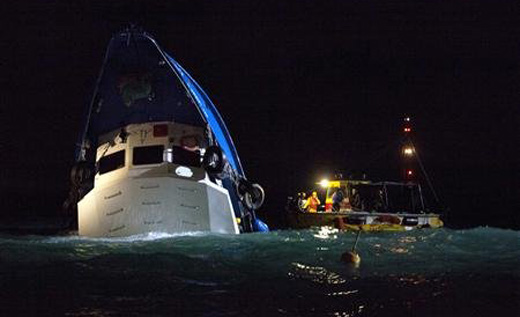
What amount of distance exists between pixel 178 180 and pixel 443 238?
807 cm

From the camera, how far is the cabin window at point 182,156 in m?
15.7

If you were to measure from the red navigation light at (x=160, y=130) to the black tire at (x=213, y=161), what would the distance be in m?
1.48

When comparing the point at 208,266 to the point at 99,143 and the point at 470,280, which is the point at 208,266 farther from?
the point at 99,143

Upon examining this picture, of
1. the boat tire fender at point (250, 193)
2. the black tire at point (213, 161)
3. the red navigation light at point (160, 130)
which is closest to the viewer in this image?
the black tire at point (213, 161)

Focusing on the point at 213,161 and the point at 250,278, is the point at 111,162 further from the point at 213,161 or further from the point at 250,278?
the point at 250,278

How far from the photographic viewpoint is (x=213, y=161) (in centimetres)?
1569

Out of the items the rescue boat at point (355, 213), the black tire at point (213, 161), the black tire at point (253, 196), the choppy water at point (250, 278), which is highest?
the black tire at point (213, 161)

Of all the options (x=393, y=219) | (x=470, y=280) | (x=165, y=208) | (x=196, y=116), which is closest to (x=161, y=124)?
(x=196, y=116)

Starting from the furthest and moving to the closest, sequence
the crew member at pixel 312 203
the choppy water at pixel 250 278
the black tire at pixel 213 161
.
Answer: the crew member at pixel 312 203 < the black tire at pixel 213 161 < the choppy water at pixel 250 278

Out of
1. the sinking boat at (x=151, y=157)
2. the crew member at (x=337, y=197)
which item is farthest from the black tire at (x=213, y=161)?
the crew member at (x=337, y=197)

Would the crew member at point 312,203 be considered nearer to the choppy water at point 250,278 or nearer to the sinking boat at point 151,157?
the sinking boat at point 151,157

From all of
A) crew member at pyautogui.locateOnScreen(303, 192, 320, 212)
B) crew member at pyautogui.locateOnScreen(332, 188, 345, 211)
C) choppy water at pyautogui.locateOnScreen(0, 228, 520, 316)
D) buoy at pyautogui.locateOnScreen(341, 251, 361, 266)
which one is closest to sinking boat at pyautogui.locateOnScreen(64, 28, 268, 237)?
choppy water at pyautogui.locateOnScreen(0, 228, 520, 316)

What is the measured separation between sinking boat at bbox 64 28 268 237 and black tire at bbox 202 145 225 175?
0.03 meters

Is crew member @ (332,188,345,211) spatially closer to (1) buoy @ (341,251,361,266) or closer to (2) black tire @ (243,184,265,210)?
(2) black tire @ (243,184,265,210)
